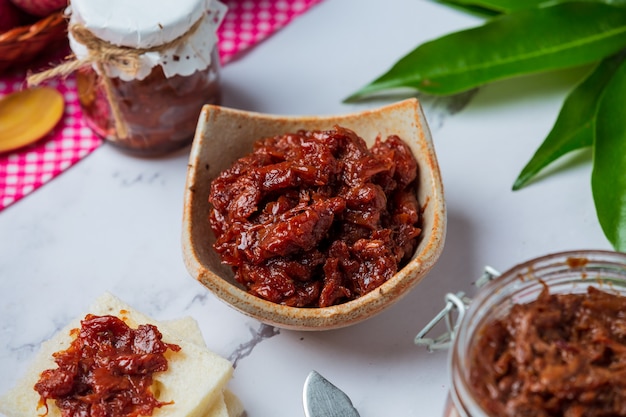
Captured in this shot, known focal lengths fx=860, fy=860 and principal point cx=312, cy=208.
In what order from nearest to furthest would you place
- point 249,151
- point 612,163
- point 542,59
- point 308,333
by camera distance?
1. point 308,333
2. point 612,163
3. point 249,151
4. point 542,59

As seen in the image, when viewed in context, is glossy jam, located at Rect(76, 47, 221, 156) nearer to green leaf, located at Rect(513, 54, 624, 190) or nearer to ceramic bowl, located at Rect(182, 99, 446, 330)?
ceramic bowl, located at Rect(182, 99, 446, 330)

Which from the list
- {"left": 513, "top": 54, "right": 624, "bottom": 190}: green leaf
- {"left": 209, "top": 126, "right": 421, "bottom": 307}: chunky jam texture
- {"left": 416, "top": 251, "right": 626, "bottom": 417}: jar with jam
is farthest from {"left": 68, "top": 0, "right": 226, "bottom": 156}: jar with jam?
{"left": 416, "top": 251, "right": 626, "bottom": 417}: jar with jam

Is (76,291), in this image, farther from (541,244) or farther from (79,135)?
(541,244)

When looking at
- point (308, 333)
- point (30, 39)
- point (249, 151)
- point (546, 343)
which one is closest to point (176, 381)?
point (308, 333)

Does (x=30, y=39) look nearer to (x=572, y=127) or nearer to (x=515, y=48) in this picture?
(x=515, y=48)

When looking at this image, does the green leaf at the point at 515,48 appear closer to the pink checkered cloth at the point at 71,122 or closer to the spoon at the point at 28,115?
the pink checkered cloth at the point at 71,122

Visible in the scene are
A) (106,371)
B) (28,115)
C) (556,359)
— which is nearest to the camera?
(556,359)

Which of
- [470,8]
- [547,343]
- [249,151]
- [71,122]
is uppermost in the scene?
[470,8]
